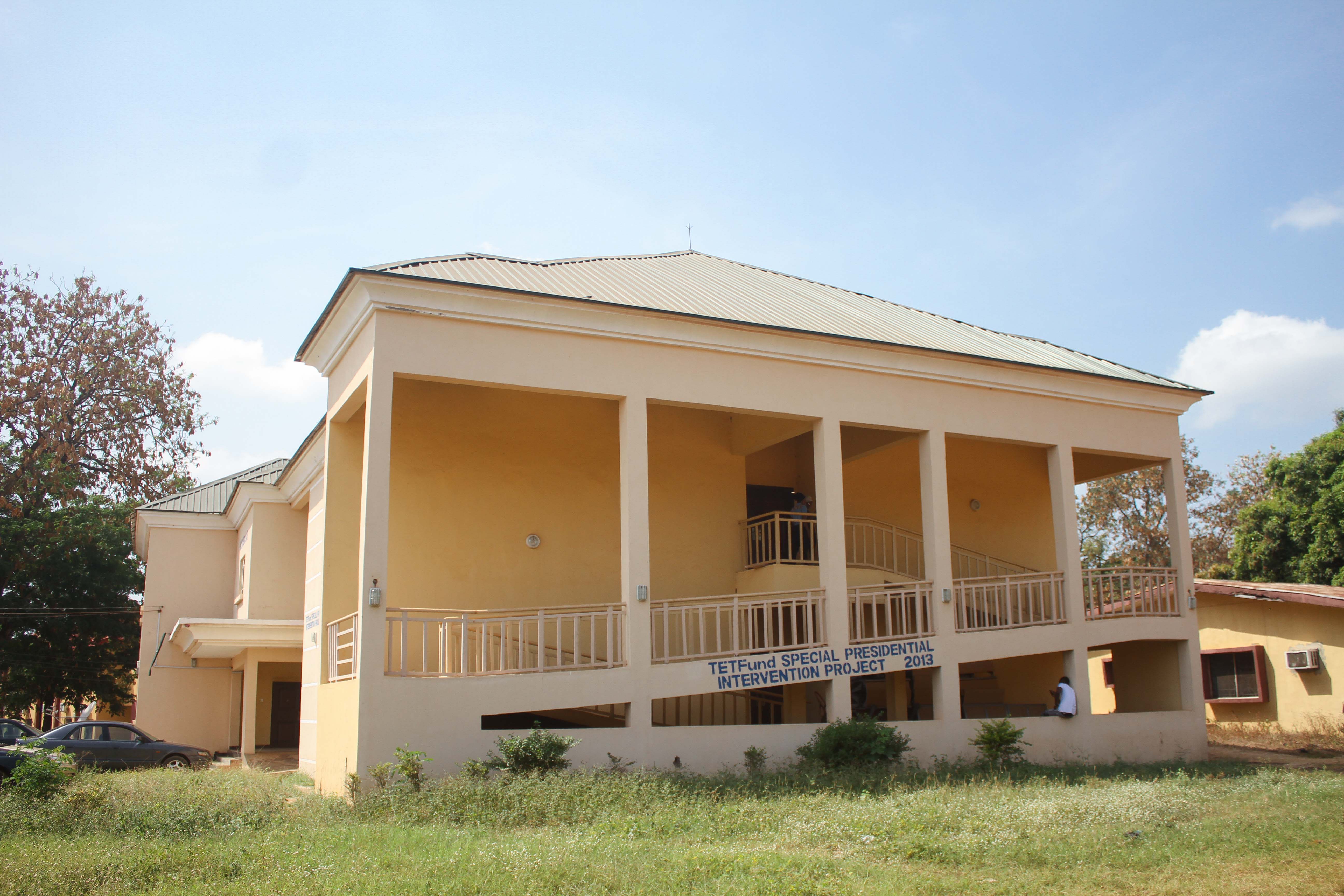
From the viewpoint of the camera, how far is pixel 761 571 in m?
16.4

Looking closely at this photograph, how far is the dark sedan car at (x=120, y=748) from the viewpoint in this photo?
1756cm

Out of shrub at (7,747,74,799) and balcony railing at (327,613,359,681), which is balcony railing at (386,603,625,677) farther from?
shrub at (7,747,74,799)

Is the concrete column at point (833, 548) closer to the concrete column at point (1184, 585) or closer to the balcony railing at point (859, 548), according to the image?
the balcony railing at point (859, 548)

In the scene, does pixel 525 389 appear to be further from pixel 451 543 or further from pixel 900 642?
pixel 900 642

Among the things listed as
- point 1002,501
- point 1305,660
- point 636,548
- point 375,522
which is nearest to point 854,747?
point 636,548

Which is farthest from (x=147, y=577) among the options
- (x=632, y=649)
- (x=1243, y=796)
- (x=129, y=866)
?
(x=1243, y=796)

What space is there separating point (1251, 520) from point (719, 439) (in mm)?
18043

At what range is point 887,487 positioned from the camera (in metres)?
19.2

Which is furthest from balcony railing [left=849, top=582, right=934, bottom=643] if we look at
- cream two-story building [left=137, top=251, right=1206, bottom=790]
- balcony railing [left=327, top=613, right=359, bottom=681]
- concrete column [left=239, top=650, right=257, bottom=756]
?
concrete column [left=239, top=650, right=257, bottom=756]

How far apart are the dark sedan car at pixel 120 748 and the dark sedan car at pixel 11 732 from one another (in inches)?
10.3

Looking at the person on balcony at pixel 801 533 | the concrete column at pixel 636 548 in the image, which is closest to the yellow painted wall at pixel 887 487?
the person on balcony at pixel 801 533

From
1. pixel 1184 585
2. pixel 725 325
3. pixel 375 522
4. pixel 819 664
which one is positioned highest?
pixel 725 325

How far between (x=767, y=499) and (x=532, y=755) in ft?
29.2

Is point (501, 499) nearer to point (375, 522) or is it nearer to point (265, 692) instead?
point (375, 522)
